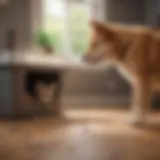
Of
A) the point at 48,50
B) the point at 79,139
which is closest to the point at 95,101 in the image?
the point at 48,50

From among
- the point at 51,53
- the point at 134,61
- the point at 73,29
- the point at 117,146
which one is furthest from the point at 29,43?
the point at 117,146

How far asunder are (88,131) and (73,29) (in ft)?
4.81

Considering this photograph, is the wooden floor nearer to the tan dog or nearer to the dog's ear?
the tan dog

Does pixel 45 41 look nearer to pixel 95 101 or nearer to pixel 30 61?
pixel 30 61

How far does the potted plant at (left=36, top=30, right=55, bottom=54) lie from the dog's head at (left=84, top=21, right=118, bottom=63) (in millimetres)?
516

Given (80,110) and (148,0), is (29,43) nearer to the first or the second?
(80,110)

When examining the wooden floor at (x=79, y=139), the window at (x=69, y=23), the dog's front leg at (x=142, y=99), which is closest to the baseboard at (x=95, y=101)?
the window at (x=69, y=23)

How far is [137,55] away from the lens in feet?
8.00

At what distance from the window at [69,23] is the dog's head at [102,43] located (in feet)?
2.09

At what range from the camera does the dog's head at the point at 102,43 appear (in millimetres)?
2535

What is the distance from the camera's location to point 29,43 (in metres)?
3.15

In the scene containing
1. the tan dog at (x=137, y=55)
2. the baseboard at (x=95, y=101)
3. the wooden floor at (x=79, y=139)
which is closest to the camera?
the wooden floor at (x=79, y=139)

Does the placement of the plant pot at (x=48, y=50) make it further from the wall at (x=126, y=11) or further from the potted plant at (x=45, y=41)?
the wall at (x=126, y=11)

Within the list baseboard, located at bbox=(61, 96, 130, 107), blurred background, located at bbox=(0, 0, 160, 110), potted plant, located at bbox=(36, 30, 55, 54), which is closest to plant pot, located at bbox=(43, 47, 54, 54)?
potted plant, located at bbox=(36, 30, 55, 54)
